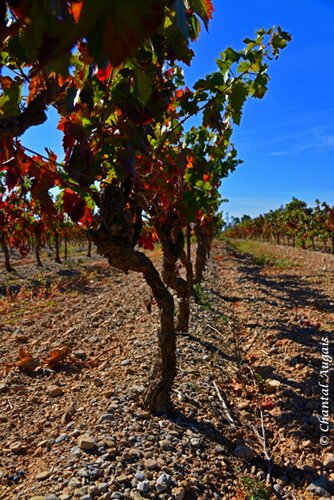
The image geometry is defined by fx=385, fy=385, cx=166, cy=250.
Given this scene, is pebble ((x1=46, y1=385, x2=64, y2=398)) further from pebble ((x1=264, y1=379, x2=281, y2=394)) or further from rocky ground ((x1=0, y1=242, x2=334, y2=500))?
pebble ((x1=264, y1=379, x2=281, y2=394))

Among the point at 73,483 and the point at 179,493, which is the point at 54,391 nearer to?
the point at 73,483

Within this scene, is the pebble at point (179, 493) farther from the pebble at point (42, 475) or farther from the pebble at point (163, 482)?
the pebble at point (42, 475)

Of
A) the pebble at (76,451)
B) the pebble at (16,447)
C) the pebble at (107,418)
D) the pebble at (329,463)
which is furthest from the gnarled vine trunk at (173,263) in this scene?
the pebble at (329,463)

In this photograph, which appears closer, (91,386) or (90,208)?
(90,208)

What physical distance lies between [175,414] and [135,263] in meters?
1.77

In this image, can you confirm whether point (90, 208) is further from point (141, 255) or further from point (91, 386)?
point (91, 386)

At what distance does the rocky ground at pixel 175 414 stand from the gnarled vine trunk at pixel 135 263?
0.76 ft

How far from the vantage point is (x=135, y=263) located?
12.3 feet

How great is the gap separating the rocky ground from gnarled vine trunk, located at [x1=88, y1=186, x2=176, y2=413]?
233mm

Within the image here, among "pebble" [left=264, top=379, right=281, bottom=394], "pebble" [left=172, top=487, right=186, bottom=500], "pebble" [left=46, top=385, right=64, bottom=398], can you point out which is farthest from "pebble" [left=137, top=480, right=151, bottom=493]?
"pebble" [left=264, top=379, right=281, bottom=394]

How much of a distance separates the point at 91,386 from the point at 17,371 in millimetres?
1466

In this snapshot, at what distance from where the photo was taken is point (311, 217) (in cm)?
5050

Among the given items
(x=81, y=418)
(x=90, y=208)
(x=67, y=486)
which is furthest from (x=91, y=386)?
(x=90, y=208)

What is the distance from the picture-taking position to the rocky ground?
10.5ft
